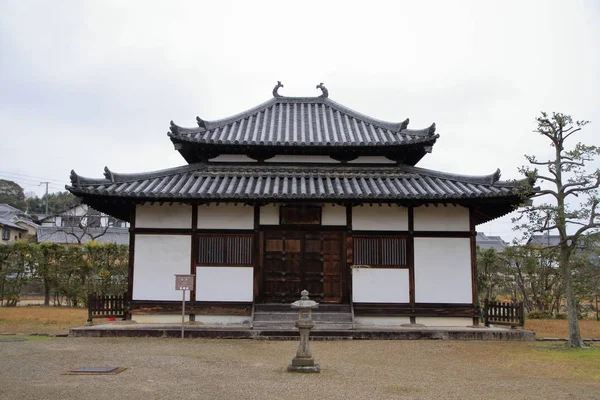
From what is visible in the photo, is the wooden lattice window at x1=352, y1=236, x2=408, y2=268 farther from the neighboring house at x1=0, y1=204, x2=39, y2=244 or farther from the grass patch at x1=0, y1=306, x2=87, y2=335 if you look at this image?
the neighboring house at x1=0, y1=204, x2=39, y2=244

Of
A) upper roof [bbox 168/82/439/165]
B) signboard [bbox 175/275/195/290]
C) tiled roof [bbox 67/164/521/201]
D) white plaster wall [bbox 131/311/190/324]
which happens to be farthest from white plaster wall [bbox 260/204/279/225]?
white plaster wall [bbox 131/311/190/324]

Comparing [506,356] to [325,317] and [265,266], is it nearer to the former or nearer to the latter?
[325,317]

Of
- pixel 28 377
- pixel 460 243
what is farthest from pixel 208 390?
pixel 460 243

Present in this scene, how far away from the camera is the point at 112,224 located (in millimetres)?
68125

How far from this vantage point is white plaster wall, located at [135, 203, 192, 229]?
51.2 feet

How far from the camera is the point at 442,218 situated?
1574cm

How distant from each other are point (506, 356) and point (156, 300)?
9.72 metres

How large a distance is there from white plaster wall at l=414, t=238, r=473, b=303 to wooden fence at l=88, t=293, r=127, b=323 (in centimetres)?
889

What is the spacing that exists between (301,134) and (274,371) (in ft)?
32.9

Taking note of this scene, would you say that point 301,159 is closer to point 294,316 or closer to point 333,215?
point 333,215

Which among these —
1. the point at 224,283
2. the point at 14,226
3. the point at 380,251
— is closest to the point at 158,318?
the point at 224,283

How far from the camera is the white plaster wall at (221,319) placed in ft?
50.0

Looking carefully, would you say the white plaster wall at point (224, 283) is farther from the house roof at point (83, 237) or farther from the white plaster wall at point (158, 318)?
the house roof at point (83, 237)

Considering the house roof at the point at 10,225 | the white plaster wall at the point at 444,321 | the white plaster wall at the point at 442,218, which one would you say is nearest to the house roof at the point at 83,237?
the house roof at the point at 10,225
